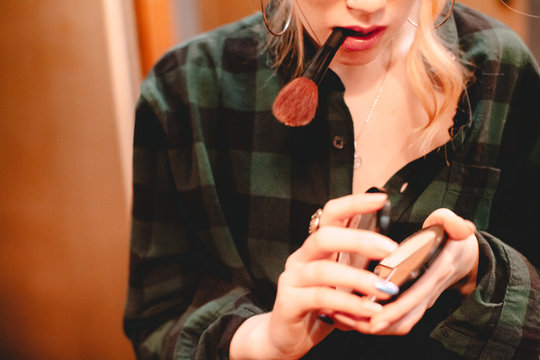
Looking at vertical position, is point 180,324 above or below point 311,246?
below

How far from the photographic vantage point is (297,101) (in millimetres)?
455

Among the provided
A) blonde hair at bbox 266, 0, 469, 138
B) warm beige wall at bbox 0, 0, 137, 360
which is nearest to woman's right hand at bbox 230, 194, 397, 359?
blonde hair at bbox 266, 0, 469, 138

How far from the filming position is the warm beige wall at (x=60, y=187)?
38.5 inches

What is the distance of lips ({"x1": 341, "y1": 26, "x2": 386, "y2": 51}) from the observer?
46 centimetres

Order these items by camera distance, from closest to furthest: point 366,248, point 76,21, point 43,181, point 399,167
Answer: point 366,248, point 399,167, point 76,21, point 43,181

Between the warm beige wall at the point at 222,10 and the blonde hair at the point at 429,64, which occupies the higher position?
the warm beige wall at the point at 222,10

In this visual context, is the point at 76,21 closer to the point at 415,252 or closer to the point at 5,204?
the point at 5,204

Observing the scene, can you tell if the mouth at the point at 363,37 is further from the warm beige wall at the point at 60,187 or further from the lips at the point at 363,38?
the warm beige wall at the point at 60,187

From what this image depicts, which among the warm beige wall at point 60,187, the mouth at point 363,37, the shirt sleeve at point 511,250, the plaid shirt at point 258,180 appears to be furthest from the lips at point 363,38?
the warm beige wall at point 60,187

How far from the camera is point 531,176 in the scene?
0.60m

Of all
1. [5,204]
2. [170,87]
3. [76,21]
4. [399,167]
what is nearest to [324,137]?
[399,167]

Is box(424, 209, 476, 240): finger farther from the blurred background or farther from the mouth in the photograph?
the blurred background

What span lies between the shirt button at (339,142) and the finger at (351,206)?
0.68 ft

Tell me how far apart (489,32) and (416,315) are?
407 millimetres
